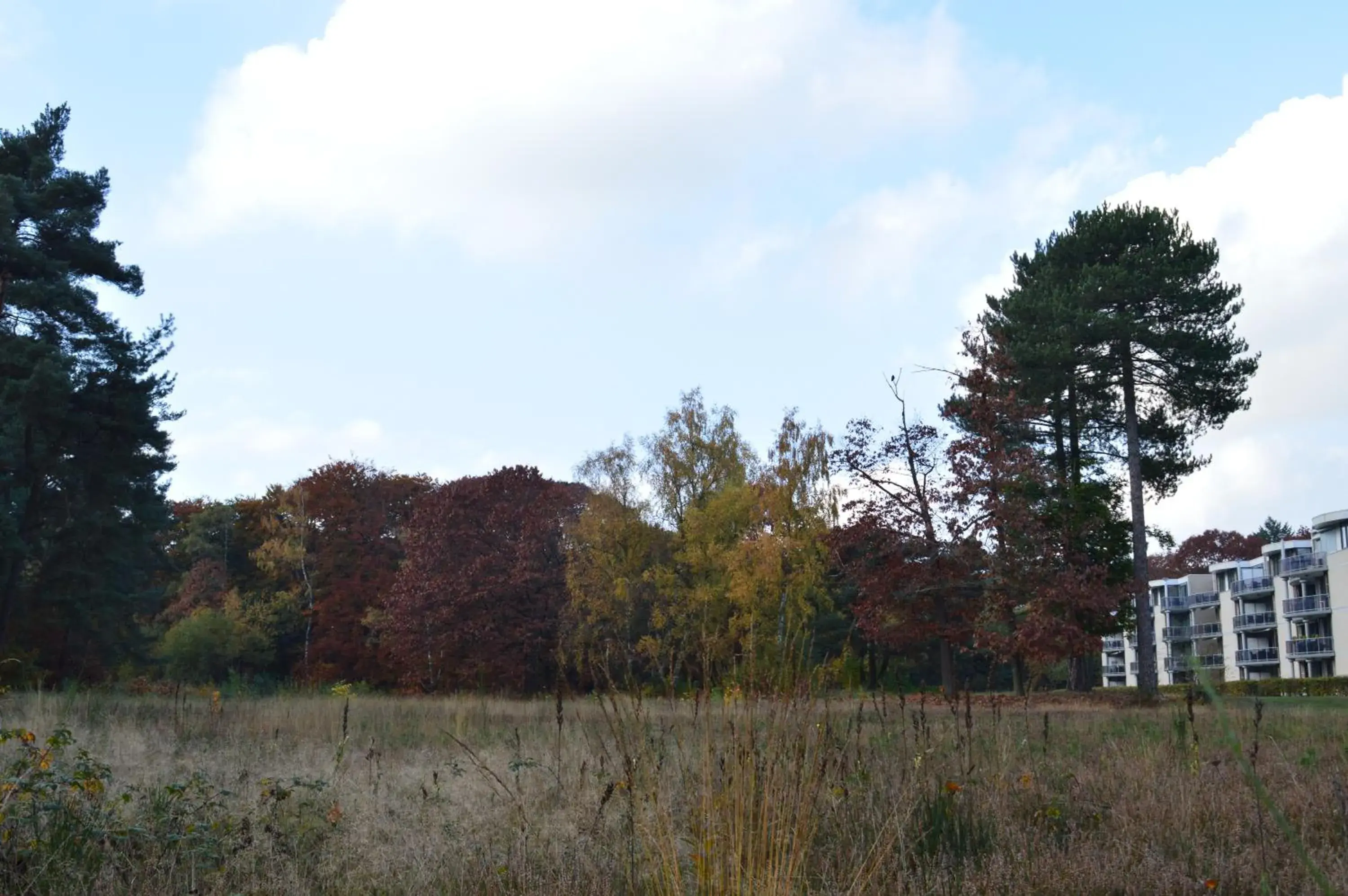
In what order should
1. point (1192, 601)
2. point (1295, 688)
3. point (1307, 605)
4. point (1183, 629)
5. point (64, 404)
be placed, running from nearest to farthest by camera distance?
point (64, 404) < point (1295, 688) < point (1307, 605) < point (1183, 629) < point (1192, 601)

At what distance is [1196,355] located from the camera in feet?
76.2

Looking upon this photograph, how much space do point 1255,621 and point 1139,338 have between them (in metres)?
54.0

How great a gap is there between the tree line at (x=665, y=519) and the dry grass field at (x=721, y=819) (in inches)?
237

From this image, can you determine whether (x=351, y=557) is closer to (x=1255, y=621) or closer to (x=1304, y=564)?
(x=1304, y=564)

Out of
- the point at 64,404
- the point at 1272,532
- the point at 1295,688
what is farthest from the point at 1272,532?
the point at 64,404

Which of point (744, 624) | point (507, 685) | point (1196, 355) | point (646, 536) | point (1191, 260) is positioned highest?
point (1191, 260)

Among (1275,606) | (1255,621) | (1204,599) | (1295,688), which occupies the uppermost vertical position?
(1204,599)

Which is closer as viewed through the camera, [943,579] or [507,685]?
[943,579]

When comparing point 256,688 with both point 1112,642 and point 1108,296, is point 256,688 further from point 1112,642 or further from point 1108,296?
point 1112,642

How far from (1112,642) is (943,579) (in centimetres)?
7421

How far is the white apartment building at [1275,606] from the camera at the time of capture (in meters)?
58.9

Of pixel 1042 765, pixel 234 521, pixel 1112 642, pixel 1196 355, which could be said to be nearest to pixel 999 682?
pixel 1196 355

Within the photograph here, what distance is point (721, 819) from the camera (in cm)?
355

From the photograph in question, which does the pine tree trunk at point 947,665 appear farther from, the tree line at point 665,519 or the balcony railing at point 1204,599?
the balcony railing at point 1204,599
